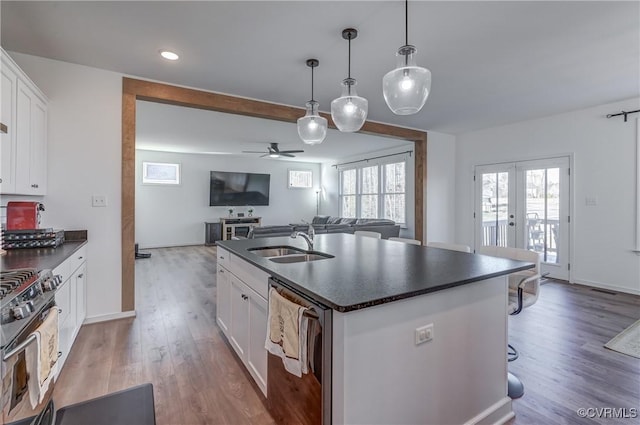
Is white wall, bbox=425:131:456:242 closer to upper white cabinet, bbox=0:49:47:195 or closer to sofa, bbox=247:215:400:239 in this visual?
sofa, bbox=247:215:400:239

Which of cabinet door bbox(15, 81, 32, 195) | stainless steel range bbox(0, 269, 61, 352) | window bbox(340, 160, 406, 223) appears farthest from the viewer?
window bbox(340, 160, 406, 223)

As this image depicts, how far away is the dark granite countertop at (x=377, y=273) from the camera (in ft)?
4.14

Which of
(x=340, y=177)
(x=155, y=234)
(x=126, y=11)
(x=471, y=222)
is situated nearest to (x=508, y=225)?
(x=471, y=222)

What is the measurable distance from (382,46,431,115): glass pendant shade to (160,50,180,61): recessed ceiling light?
2.05 m

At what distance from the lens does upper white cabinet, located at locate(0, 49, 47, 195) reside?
216 cm

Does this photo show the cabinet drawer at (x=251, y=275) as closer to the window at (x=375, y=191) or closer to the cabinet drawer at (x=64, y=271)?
the cabinet drawer at (x=64, y=271)

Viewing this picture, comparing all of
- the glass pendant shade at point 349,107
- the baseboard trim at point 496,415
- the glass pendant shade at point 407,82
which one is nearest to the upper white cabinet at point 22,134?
the glass pendant shade at point 349,107

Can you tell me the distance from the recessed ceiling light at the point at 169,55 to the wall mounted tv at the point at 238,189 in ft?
19.2

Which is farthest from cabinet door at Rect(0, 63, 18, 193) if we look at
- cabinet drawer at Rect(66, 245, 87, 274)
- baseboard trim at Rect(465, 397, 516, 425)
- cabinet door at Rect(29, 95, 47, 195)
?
baseboard trim at Rect(465, 397, 516, 425)

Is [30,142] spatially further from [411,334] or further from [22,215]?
[411,334]

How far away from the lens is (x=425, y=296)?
1400 millimetres

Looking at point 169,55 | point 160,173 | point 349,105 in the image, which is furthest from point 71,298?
point 160,173

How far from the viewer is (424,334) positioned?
4.59ft

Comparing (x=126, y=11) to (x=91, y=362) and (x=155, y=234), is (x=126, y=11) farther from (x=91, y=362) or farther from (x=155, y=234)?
(x=155, y=234)
